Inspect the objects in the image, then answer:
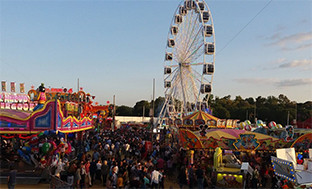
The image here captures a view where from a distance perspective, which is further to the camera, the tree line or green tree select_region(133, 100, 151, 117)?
green tree select_region(133, 100, 151, 117)

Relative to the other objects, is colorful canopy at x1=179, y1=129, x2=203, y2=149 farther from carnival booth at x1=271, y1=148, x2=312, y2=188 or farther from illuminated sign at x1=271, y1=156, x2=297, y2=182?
illuminated sign at x1=271, y1=156, x2=297, y2=182

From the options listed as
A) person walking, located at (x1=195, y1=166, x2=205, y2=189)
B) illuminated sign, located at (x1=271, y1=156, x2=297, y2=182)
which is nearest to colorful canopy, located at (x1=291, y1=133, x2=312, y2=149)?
person walking, located at (x1=195, y1=166, x2=205, y2=189)

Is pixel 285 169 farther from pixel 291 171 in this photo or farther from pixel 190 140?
pixel 190 140

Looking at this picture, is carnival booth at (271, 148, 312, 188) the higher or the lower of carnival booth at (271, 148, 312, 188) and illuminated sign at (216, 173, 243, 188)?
the higher

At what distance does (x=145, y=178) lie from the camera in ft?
31.2

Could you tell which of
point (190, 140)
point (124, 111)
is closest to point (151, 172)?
point (190, 140)

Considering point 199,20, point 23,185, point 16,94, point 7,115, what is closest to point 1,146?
point 7,115

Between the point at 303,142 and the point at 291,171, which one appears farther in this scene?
the point at 303,142

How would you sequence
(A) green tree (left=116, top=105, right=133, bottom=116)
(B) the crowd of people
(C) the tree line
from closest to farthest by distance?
1. (B) the crowd of people
2. (C) the tree line
3. (A) green tree (left=116, top=105, right=133, bottom=116)

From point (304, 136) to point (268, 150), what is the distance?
1.76 metres

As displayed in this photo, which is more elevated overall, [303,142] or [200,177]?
[303,142]

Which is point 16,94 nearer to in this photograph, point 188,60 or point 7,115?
point 188,60

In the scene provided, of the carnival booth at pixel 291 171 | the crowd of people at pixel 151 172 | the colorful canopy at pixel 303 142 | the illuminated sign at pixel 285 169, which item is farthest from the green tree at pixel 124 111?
the illuminated sign at pixel 285 169

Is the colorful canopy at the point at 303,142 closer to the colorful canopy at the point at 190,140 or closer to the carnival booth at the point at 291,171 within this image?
the carnival booth at the point at 291,171
